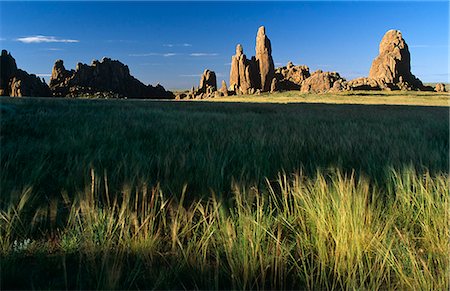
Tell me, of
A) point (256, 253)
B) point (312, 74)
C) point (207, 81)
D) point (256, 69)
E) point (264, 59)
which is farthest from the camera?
point (207, 81)

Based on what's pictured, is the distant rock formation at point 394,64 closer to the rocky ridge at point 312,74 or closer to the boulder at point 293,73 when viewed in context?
the rocky ridge at point 312,74

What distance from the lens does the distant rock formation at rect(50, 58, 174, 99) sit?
402 ft

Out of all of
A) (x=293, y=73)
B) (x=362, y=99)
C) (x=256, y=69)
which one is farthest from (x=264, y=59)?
(x=362, y=99)

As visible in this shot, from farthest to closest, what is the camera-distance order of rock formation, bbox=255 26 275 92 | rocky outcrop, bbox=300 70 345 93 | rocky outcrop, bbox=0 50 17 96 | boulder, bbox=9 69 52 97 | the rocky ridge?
rock formation, bbox=255 26 275 92, rocky outcrop, bbox=0 50 17 96, the rocky ridge, boulder, bbox=9 69 52 97, rocky outcrop, bbox=300 70 345 93

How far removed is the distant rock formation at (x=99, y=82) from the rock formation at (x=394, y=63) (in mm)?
91770

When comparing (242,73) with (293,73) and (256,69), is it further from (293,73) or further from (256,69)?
(293,73)

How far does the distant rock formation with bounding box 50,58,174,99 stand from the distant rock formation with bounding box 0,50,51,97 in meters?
6.95

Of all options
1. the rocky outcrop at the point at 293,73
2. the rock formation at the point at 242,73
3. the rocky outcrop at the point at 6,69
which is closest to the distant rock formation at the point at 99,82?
the rocky outcrop at the point at 6,69

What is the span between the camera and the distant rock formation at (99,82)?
12262 centimetres

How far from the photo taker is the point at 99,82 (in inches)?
5162

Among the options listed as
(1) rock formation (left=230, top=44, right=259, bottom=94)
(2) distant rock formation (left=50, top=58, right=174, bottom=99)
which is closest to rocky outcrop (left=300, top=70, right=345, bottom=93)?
(1) rock formation (left=230, top=44, right=259, bottom=94)

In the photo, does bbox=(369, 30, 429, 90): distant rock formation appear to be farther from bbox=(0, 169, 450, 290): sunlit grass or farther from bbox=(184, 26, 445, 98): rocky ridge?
bbox=(0, 169, 450, 290): sunlit grass

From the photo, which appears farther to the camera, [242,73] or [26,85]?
[242,73]

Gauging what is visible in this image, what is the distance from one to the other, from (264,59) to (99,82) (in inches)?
2723
